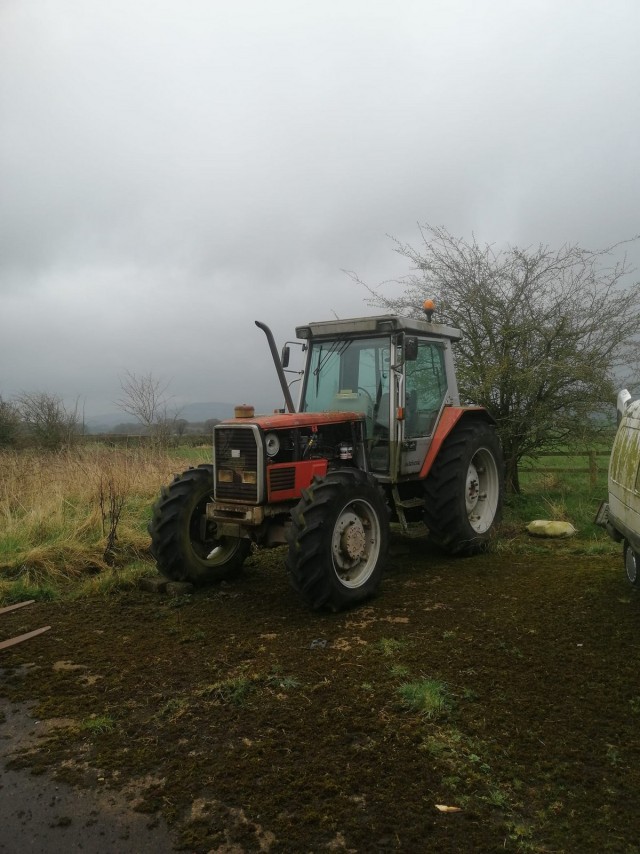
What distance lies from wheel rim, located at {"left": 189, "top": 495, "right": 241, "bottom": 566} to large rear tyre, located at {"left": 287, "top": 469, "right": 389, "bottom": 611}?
1.22 metres

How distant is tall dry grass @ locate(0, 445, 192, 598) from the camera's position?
671 cm

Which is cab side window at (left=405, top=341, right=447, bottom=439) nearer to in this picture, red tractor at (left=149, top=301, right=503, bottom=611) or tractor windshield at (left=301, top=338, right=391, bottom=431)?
red tractor at (left=149, top=301, right=503, bottom=611)

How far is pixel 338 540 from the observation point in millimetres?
5145

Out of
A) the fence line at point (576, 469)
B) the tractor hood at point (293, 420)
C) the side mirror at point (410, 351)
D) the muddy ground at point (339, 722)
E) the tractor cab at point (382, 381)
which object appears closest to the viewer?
the muddy ground at point (339, 722)

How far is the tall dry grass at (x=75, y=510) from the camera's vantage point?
264 inches

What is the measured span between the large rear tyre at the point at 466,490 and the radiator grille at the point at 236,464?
2033mm

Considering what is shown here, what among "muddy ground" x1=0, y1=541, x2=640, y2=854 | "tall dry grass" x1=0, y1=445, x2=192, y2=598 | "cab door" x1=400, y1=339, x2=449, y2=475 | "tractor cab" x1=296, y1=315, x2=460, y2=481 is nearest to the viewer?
"muddy ground" x1=0, y1=541, x2=640, y2=854

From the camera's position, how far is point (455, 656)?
13.4ft

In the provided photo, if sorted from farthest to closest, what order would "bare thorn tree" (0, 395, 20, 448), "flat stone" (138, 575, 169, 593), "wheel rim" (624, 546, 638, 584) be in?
"bare thorn tree" (0, 395, 20, 448) → "flat stone" (138, 575, 169, 593) → "wheel rim" (624, 546, 638, 584)

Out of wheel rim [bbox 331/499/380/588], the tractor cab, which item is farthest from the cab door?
wheel rim [bbox 331/499/380/588]

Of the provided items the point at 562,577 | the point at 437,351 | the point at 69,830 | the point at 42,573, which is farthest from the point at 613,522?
the point at 42,573

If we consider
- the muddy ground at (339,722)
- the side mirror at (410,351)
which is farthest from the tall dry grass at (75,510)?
the side mirror at (410,351)

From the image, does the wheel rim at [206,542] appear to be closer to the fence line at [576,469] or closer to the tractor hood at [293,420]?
the tractor hood at [293,420]

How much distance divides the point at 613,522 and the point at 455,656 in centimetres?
221
